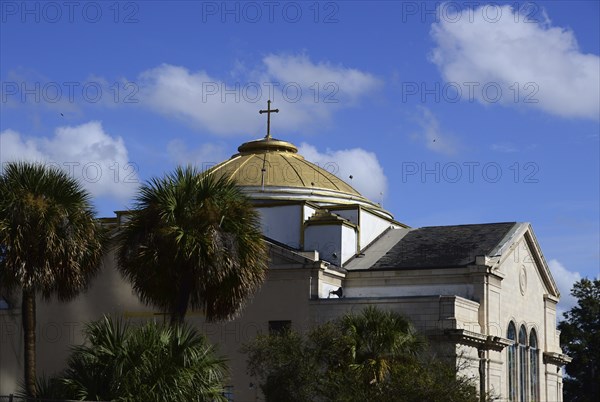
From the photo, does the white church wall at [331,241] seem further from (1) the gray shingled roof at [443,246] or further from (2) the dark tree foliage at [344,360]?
(2) the dark tree foliage at [344,360]

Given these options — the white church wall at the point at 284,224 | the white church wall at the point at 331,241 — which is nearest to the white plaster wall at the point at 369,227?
the white church wall at the point at 331,241

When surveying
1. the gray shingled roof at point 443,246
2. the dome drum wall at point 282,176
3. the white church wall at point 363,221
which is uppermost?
the dome drum wall at point 282,176

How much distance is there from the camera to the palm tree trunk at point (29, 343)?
97.6ft

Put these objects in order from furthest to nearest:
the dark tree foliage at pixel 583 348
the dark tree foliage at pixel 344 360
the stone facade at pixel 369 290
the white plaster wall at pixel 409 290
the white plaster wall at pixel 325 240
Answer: the dark tree foliage at pixel 583 348 → the white plaster wall at pixel 325 240 → the white plaster wall at pixel 409 290 → the stone facade at pixel 369 290 → the dark tree foliage at pixel 344 360

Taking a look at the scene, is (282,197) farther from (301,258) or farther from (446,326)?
(446,326)

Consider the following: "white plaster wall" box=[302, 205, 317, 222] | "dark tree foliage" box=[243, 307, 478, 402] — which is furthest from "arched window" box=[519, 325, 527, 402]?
"dark tree foliage" box=[243, 307, 478, 402]

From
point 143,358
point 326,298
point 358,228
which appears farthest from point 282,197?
point 143,358

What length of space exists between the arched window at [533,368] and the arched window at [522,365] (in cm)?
65

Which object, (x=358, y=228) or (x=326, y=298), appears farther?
(x=358, y=228)

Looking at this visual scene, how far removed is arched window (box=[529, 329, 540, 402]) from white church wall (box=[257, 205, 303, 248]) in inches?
450

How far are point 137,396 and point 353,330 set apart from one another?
10.8m

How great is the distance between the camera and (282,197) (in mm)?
52156

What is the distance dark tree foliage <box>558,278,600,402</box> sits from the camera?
7625 cm

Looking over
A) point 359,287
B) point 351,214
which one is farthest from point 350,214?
point 359,287
